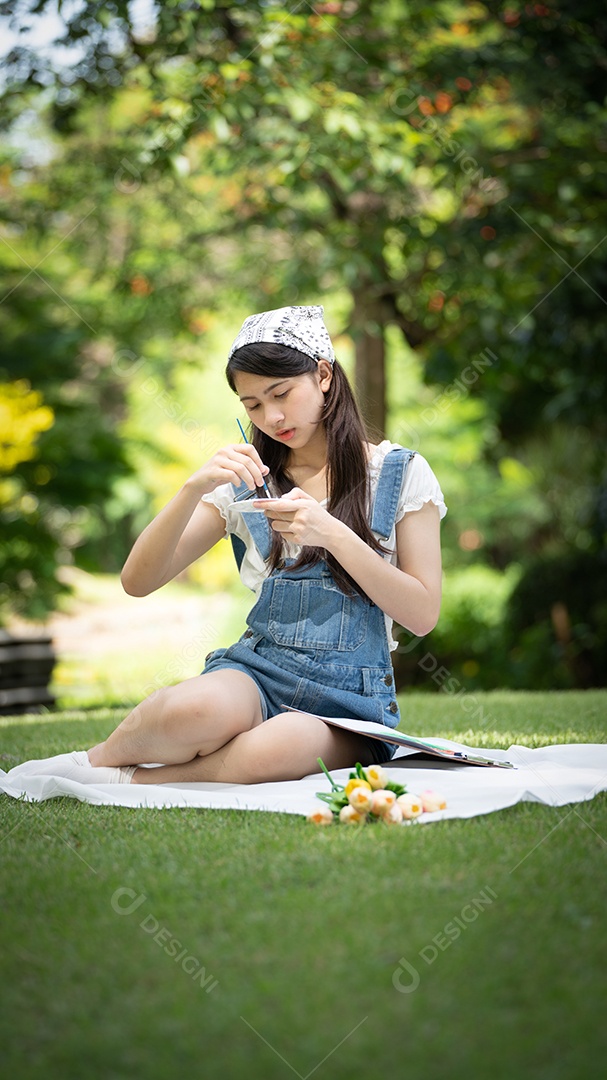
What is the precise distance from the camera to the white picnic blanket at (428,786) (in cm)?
231

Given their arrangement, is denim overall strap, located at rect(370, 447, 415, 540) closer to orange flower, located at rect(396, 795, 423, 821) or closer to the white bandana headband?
the white bandana headband

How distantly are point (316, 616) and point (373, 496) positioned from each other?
365mm

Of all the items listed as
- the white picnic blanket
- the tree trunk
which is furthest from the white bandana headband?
the tree trunk

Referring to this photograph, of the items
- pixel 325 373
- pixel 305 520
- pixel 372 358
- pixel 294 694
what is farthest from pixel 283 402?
pixel 372 358

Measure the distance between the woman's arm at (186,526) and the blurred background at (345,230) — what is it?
21.7 inches

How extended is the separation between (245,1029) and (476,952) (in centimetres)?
37

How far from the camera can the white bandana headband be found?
2.79 m

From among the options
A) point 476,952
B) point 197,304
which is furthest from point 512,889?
point 197,304

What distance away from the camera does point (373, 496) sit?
2.88 m

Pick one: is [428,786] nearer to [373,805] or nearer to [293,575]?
[373,805]

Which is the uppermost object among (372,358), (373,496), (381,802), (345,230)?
(373,496)

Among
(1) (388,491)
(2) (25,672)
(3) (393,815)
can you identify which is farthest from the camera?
(2) (25,672)

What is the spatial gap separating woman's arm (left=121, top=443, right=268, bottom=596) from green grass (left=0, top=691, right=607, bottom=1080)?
28.9 inches

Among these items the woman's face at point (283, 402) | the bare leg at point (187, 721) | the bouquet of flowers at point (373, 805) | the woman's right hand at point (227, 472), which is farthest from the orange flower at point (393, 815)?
the woman's face at point (283, 402)
